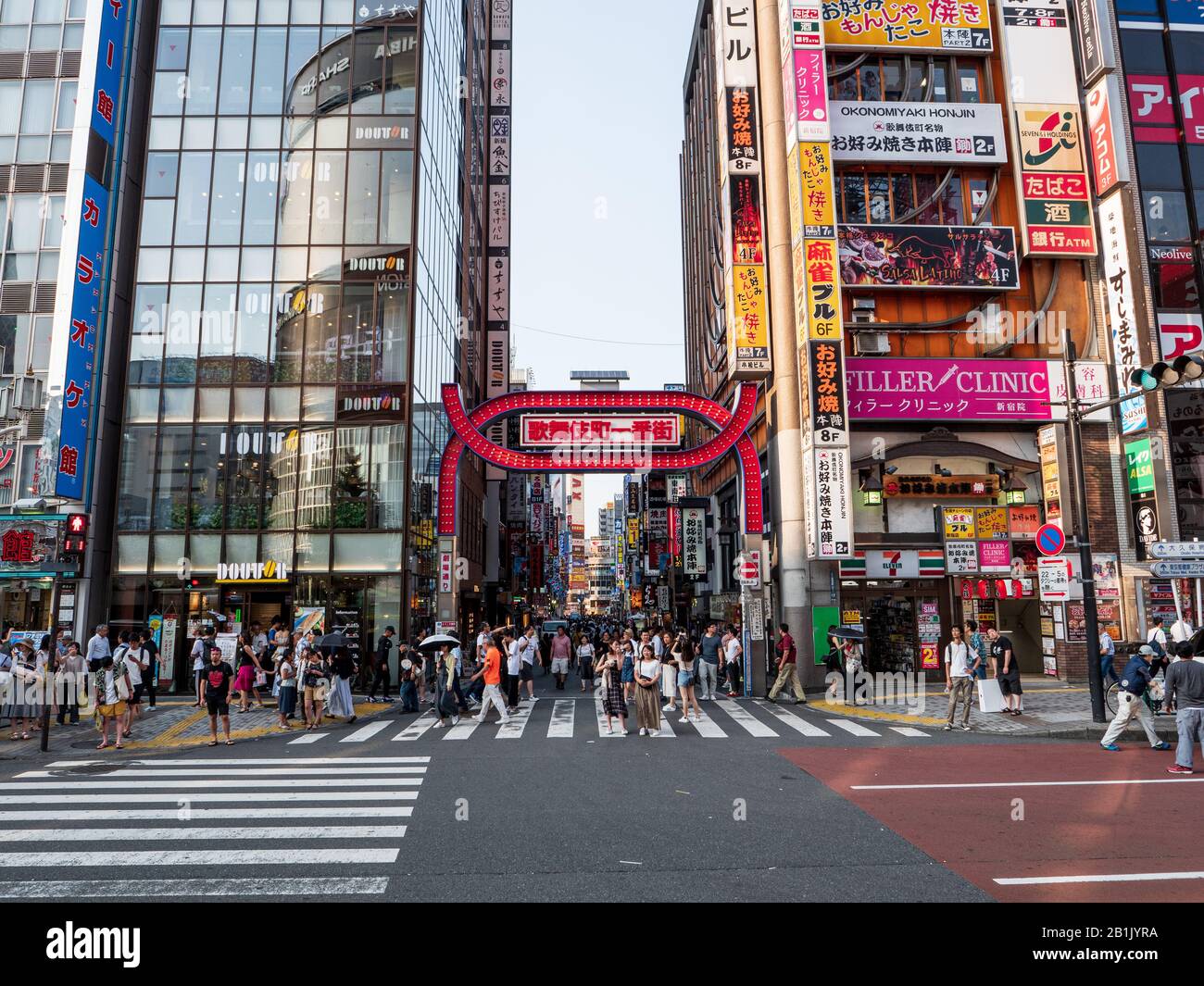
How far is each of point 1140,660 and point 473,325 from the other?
40172 millimetres

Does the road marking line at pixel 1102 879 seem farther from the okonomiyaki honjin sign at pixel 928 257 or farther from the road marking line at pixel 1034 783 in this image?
the okonomiyaki honjin sign at pixel 928 257

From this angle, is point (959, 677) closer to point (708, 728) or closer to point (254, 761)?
point (708, 728)

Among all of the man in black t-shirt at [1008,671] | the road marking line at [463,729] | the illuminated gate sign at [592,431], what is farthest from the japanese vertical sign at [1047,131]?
the road marking line at [463,729]

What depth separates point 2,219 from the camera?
2777 centimetres

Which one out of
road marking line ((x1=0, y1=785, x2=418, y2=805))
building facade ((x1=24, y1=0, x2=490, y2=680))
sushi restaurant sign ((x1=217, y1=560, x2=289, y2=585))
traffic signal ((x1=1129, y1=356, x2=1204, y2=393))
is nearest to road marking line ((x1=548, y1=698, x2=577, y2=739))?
road marking line ((x1=0, y1=785, x2=418, y2=805))

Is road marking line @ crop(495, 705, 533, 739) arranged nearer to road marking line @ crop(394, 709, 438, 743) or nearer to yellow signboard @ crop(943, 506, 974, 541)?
road marking line @ crop(394, 709, 438, 743)

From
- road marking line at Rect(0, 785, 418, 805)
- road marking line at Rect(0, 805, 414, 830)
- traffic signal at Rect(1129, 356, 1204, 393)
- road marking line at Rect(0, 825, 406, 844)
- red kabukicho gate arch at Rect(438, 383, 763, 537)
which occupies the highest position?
red kabukicho gate arch at Rect(438, 383, 763, 537)

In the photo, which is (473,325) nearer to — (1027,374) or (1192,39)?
(1027,374)

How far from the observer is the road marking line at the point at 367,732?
51.2ft

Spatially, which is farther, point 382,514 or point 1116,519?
point 382,514

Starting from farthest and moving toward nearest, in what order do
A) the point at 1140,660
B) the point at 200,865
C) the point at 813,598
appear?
the point at 813,598 → the point at 1140,660 → the point at 200,865

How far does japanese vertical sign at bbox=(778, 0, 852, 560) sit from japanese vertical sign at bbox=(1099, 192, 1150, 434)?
918 centimetres

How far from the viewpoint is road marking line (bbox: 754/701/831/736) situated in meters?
16.0

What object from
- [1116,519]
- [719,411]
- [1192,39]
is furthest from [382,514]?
[1192,39]
